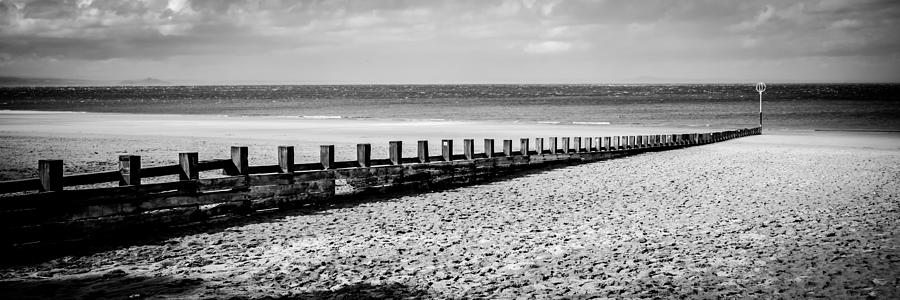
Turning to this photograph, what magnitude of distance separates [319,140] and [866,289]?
26701 mm

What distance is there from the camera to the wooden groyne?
7.88 meters

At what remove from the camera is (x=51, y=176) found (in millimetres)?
8031

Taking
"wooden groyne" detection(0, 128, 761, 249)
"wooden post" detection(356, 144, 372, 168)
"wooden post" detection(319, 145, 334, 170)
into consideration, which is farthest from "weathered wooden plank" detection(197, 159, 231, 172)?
"wooden post" detection(356, 144, 372, 168)

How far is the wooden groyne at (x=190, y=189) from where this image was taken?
7875mm

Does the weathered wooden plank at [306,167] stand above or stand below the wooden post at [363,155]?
below

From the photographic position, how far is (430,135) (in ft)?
123

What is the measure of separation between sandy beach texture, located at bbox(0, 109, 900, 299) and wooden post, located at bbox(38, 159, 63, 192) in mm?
926

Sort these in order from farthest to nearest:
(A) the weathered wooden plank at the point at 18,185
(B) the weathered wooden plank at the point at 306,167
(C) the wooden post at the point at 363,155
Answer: (C) the wooden post at the point at 363,155
(B) the weathered wooden plank at the point at 306,167
(A) the weathered wooden plank at the point at 18,185

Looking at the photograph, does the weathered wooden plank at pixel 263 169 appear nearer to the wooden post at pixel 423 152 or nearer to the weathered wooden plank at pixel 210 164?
the weathered wooden plank at pixel 210 164

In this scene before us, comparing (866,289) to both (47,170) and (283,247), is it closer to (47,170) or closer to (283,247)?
(283,247)

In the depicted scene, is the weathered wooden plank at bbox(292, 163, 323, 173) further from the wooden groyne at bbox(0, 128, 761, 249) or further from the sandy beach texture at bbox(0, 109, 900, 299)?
the sandy beach texture at bbox(0, 109, 900, 299)

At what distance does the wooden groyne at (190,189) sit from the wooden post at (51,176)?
1 centimetres

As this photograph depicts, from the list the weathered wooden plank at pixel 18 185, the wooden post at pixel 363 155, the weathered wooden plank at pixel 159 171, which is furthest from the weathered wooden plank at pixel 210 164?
the wooden post at pixel 363 155

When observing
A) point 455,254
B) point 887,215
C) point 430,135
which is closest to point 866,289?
point 455,254
